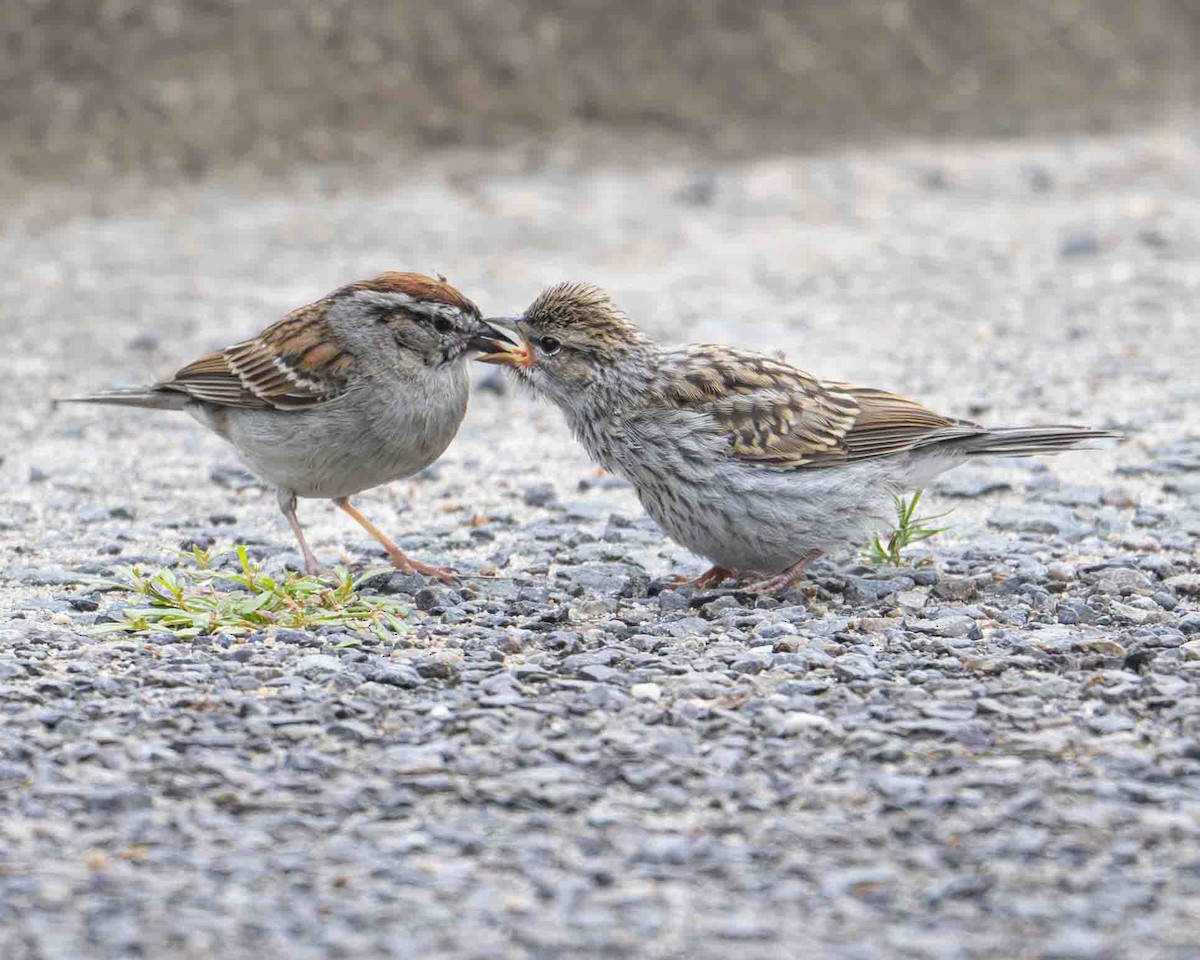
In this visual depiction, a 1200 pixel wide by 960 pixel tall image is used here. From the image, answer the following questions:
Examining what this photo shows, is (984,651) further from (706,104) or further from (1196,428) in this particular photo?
(706,104)

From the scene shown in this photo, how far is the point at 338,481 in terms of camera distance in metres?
7.31

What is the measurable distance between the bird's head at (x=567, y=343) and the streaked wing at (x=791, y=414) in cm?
23

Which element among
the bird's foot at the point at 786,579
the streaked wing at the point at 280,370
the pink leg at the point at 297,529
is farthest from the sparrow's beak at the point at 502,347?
the bird's foot at the point at 786,579

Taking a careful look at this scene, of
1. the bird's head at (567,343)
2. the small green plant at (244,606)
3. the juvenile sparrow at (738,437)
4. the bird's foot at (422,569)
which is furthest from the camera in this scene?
the bird's head at (567,343)

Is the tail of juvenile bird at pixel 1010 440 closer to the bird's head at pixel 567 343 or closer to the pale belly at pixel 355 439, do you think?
the bird's head at pixel 567 343

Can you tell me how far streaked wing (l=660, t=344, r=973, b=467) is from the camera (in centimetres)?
688

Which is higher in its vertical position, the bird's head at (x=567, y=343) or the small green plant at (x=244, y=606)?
the bird's head at (x=567, y=343)

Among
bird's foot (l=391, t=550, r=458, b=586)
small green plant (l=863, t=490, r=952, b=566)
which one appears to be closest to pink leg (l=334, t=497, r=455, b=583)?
bird's foot (l=391, t=550, r=458, b=586)

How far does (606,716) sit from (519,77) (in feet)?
39.8

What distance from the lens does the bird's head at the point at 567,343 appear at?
282 inches

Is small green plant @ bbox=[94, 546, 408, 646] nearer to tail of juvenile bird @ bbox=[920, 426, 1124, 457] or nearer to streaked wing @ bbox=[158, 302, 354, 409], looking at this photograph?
streaked wing @ bbox=[158, 302, 354, 409]

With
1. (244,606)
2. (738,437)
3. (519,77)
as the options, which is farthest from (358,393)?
(519,77)

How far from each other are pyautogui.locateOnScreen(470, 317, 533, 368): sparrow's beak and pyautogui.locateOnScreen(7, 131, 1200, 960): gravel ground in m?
0.86

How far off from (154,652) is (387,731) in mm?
1093
